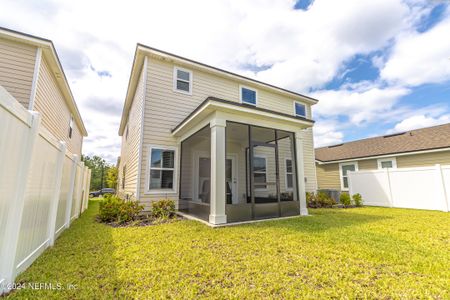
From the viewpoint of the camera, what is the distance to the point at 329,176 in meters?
14.6

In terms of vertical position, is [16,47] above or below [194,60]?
below

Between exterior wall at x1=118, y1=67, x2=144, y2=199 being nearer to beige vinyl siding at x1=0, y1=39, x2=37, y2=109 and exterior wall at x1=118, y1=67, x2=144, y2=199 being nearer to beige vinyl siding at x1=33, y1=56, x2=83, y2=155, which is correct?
beige vinyl siding at x1=33, y1=56, x2=83, y2=155

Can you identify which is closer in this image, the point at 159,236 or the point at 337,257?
the point at 337,257

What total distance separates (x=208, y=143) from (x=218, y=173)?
3175 mm

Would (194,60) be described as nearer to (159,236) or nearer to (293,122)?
(293,122)

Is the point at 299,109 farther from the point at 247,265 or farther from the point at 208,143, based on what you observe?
the point at 247,265

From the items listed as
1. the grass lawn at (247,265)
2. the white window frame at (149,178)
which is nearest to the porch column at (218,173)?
the grass lawn at (247,265)

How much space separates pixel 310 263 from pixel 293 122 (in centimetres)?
452

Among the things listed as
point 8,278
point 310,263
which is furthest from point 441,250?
point 8,278

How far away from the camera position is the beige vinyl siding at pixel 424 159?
985cm

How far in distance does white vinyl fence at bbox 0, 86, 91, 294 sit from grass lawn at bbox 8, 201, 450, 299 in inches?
10.7

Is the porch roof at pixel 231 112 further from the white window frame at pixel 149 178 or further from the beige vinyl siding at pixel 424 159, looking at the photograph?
the beige vinyl siding at pixel 424 159

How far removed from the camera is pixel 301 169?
6.40 meters

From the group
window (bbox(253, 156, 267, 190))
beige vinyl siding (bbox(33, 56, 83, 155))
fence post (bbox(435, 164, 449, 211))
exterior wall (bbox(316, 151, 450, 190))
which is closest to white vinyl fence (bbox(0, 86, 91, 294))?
beige vinyl siding (bbox(33, 56, 83, 155))
